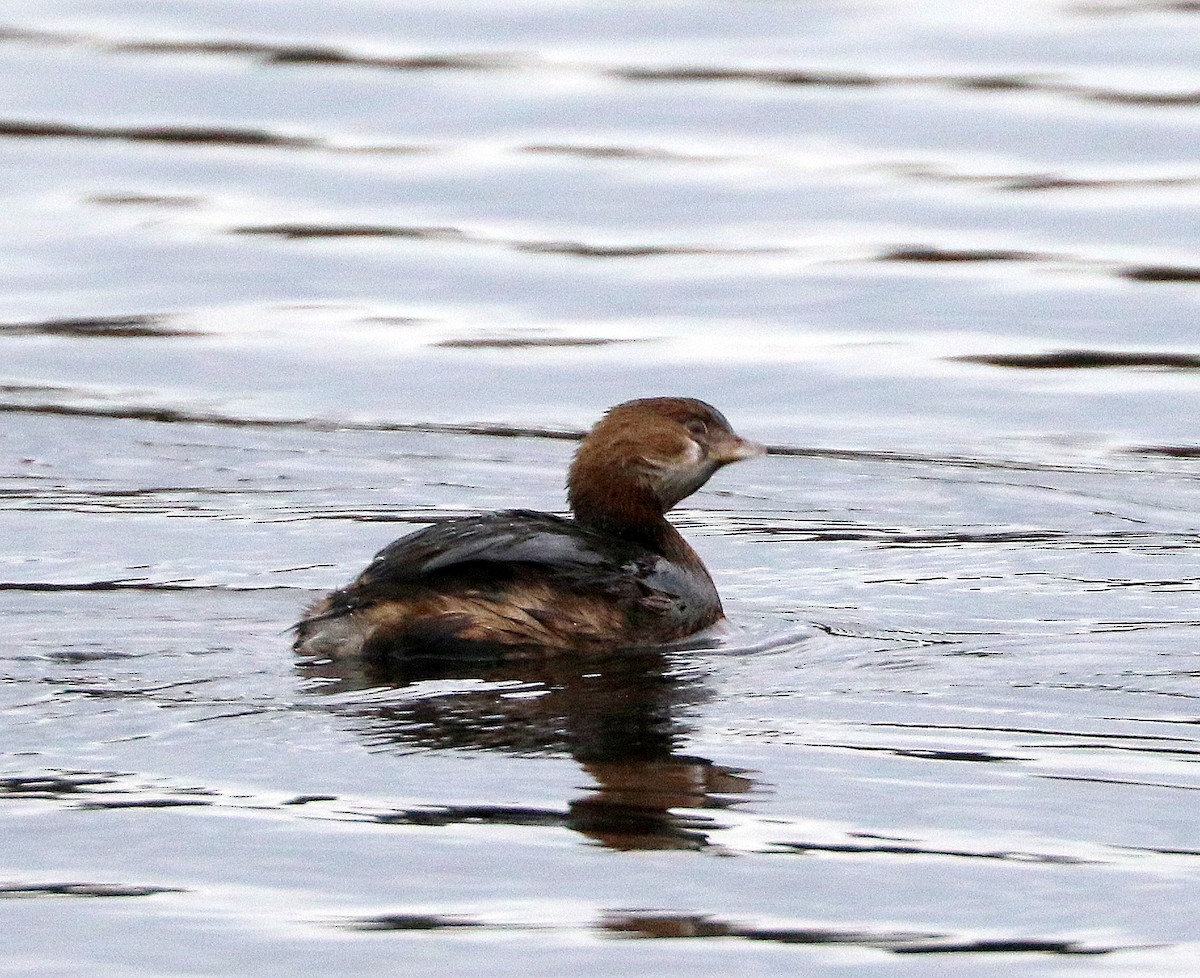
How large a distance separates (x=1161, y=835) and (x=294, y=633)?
2918mm

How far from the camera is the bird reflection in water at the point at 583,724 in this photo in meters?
6.44

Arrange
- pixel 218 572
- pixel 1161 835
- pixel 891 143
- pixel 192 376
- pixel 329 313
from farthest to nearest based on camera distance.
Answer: pixel 891 143 → pixel 329 313 → pixel 192 376 → pixel 218 572 → pixel 1161 835

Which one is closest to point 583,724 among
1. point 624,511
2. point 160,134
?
point 624,511

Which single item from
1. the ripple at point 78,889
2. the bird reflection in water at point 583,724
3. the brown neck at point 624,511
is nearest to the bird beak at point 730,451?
the brown neck at point 624,511

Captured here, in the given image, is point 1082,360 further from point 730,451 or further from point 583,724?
point 583,724

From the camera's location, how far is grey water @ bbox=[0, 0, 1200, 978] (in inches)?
236

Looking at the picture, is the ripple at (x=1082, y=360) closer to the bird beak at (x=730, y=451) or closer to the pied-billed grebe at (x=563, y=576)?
the bird beak at (x=730, y=451)

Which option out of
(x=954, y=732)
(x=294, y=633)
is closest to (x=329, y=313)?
(x=294, y=633)

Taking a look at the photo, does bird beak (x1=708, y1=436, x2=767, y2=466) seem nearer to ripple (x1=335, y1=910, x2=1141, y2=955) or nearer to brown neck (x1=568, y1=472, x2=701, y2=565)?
brown neck (x1=568, y1=472, x2=701, y2=565)

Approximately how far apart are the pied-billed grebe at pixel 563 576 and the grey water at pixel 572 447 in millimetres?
174

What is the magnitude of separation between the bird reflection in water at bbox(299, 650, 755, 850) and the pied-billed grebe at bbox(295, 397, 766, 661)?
9 cm

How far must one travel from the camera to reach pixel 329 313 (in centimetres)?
1363

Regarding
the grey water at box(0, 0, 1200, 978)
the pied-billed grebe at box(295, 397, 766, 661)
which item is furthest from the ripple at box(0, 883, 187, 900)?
the pied-billed grebe at box(295, 397, 766, 661)

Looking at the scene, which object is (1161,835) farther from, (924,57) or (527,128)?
(924,57)
